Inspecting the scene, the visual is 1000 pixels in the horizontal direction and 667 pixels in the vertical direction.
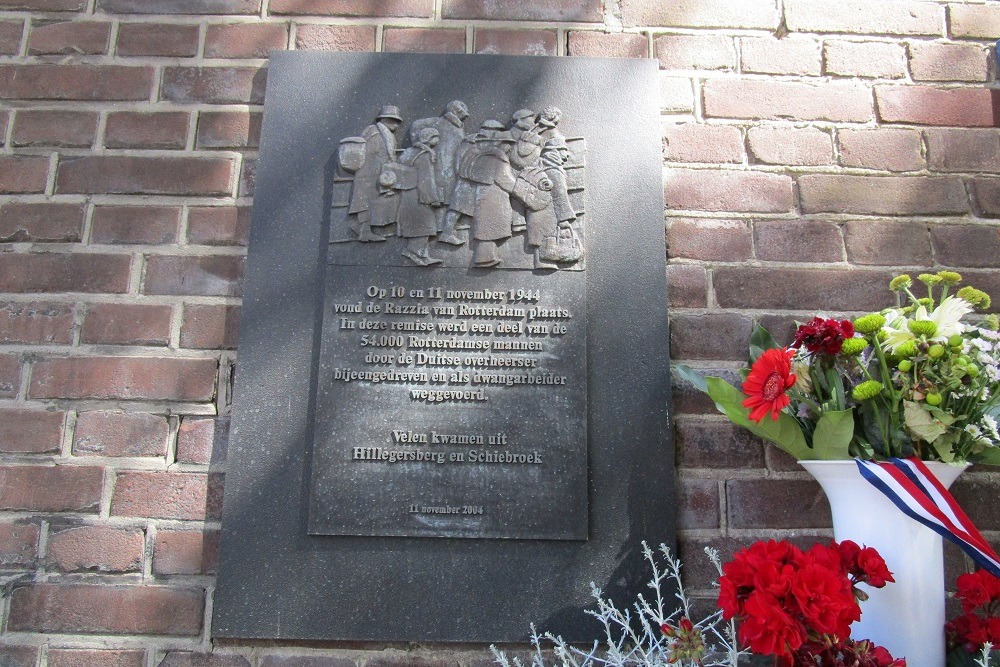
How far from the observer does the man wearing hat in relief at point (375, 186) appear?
1.65 m

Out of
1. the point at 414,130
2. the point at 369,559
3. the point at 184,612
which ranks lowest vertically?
the point at 184,612

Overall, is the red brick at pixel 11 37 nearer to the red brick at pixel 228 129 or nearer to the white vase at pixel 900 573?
the red brick at pixel 228 129

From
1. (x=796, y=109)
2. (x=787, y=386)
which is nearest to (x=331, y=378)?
(x=787, y=386)

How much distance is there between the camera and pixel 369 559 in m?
1.50

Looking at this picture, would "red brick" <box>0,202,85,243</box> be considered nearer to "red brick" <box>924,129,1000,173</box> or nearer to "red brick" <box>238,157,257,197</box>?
"red brick" <box>238,157,257,197</box>

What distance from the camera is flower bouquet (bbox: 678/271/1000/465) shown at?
1293 millimetres

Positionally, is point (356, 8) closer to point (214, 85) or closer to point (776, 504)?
point (214, 85)

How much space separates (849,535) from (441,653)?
33.5 inches

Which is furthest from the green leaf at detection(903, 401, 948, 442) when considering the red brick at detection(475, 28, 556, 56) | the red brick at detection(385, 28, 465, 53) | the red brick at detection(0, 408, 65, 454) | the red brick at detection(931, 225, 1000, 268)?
the red brick at detection(0, 408, 65, 454)

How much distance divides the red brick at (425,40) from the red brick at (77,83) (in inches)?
24.5

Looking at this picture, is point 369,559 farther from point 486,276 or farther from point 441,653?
point 486,276

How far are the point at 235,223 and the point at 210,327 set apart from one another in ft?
0.86

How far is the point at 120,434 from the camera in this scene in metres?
1.59

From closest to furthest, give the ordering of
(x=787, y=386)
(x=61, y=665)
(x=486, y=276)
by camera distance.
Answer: (x=787, y=386) → (x=61, y=665) → (x=486, y=276)
